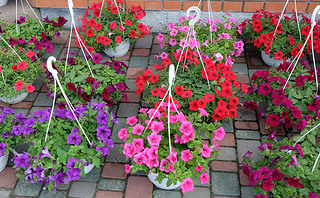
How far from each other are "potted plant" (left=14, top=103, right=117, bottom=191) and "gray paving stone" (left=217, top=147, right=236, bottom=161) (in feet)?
3.13

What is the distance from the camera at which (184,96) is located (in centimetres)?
234

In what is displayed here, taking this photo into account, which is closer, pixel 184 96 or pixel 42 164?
pixel 42 164

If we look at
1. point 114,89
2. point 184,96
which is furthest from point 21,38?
point 184,96

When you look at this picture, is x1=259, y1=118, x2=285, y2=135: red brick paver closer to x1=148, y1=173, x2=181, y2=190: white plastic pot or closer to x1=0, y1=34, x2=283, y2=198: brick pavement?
x1=0, y1=34, x2=283, y2=198: brick pavement

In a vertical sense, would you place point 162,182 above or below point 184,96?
below

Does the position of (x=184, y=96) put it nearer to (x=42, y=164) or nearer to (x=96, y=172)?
(x=96, y=172)

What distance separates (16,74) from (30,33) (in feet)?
2.23

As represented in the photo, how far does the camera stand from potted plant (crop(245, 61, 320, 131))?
229cm

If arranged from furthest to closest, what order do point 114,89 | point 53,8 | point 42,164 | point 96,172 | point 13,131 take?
point 53,8
point 114,89
point 96,172
point 13,131
point 42,164

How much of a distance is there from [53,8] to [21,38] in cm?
92

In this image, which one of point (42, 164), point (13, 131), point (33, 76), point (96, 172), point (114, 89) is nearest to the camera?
point (42, 164)

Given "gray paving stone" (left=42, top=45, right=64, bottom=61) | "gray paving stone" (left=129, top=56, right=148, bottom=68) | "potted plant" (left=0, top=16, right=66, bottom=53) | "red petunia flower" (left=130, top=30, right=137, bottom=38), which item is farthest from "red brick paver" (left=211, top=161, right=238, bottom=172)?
"gray paving stone" (left=42, top=45, right=64, bottom=61)

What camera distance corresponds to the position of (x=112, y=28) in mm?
A: 3059

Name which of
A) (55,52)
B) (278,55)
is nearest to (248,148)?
(278,55)
